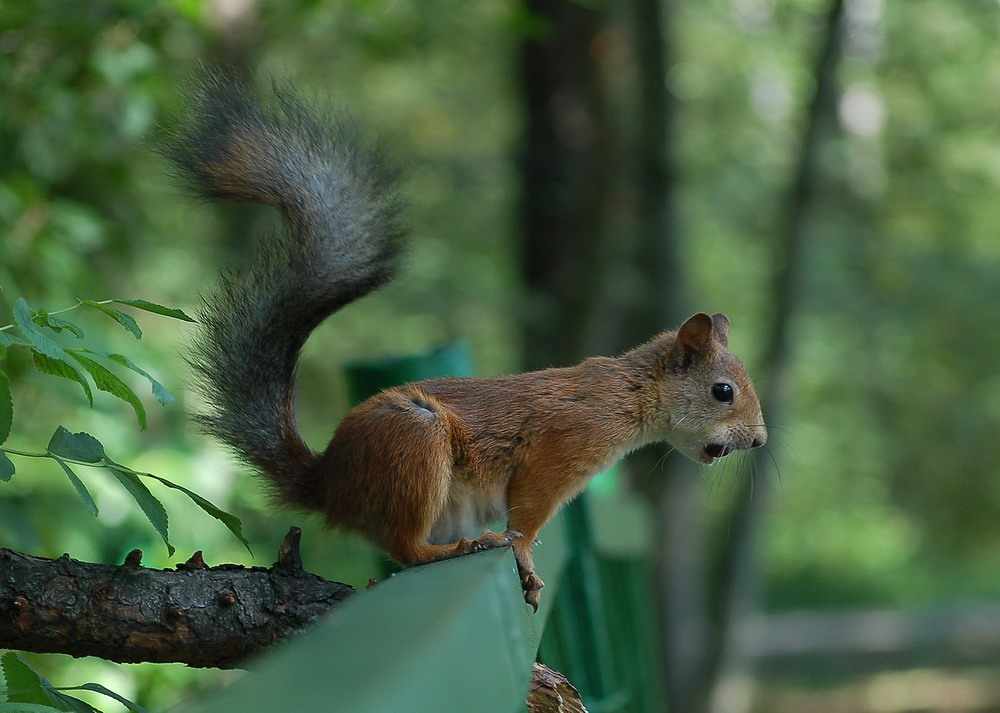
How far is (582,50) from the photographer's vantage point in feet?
17.6

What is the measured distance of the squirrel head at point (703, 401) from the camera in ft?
5.98

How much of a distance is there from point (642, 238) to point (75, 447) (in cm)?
479

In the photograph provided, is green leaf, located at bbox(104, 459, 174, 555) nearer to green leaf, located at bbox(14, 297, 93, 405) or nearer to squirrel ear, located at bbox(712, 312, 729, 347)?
green leaf, located at bbox(14, 297, 93, 405)

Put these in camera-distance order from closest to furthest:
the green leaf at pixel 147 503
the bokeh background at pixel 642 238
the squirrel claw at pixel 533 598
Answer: the green leaf at pixel 147 503 → the squirrel claw at pixel 533 598 → the bokeh background at pixel 642 238

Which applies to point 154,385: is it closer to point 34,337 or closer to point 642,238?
point 34,337

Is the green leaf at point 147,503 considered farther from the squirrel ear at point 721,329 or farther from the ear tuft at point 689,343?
the squirrel ear at point 721,329

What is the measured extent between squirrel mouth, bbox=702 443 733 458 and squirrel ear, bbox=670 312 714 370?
0.15 meters

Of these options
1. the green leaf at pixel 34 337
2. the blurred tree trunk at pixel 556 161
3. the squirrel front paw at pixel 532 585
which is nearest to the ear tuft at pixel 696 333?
the squirrel front paw at pixel 532 585

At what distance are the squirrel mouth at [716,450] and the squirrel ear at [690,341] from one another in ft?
0.48

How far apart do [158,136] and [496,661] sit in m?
1.17

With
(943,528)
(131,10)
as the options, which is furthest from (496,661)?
(943,528)

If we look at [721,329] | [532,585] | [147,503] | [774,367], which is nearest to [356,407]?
A: [532,585]

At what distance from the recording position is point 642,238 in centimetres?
568

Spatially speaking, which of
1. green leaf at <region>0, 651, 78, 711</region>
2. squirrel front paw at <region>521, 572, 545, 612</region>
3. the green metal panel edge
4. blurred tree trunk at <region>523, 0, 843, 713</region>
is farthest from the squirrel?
blurred tree trunk at <region>523, 0, 843, 713</region>
